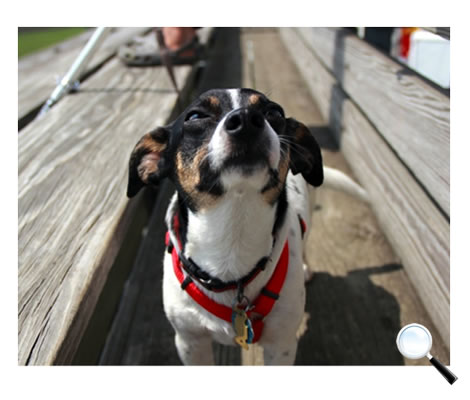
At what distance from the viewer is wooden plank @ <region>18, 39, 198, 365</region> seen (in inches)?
47.4

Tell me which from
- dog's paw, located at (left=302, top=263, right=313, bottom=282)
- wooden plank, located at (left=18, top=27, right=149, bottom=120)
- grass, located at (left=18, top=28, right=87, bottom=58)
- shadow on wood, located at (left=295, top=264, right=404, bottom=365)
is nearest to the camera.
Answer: shadow on wood, located at (left=295, top=264, right=404, bottom=365)

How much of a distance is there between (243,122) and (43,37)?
12.0m

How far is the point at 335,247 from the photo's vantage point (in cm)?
240

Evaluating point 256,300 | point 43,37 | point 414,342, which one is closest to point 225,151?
point 256,300

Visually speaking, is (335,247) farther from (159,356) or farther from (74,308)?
(74,308)

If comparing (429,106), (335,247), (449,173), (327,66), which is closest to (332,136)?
(327,66)

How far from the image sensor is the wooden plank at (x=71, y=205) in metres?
1.20

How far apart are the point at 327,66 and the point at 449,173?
2426 mm

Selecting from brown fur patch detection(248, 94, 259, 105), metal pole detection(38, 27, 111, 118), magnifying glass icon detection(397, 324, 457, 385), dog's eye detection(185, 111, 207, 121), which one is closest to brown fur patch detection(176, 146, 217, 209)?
dog's eye detection(185, 111, 207, 121)

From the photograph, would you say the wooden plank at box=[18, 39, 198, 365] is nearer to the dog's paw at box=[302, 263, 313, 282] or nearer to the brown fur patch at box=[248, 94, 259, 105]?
the brown fur patch at box=[248, 94, 259, 105]

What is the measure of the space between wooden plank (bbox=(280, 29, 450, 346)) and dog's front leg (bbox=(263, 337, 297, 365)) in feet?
2.22

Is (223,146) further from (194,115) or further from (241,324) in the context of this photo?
(241,324)

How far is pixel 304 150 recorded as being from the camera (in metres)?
1.51
